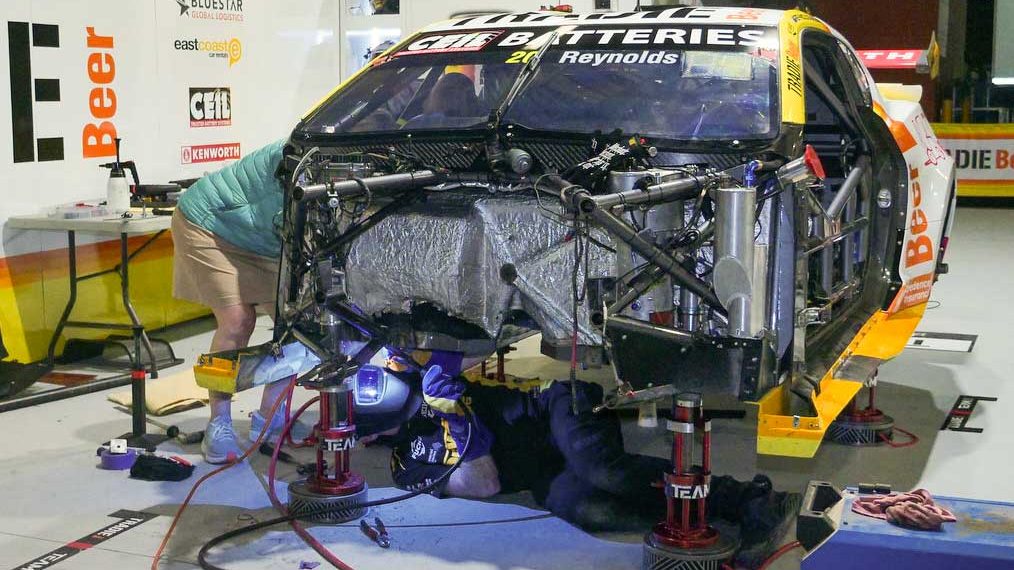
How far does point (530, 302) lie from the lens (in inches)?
176

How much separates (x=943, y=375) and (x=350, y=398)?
3952 millimetres

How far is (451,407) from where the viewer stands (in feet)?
16.2

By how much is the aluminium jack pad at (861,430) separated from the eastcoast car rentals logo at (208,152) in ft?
16.3

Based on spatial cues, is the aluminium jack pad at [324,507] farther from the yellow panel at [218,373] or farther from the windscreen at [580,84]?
the windscreen at [580,84]

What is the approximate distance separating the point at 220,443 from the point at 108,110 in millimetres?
3282

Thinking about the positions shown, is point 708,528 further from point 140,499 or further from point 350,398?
point 140,499

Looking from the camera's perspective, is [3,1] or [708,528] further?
[3,1]

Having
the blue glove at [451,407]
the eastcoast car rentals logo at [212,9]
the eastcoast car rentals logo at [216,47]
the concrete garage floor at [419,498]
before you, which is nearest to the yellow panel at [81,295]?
the concrete garage floor at [419,498]

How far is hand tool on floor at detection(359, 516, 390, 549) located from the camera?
15.1 feet

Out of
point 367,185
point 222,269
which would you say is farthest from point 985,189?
point 367,185

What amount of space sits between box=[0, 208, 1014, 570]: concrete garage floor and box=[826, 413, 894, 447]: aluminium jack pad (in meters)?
0.09

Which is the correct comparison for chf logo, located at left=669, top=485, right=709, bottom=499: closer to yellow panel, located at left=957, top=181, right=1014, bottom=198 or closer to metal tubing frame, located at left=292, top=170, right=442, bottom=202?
metal tubing frame, located at left=292, top=170, right=442, bottom=202

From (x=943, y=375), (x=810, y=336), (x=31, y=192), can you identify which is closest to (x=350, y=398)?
(x=810, y=336)

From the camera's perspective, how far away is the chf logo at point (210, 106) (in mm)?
8891
